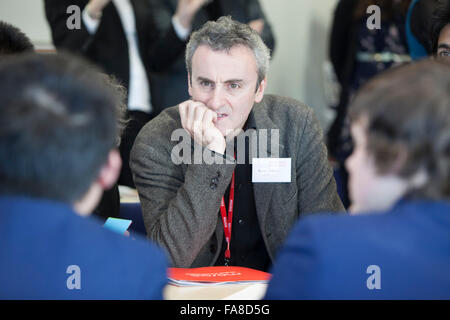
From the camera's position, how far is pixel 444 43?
2334 millimetres

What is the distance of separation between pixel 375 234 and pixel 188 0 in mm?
2797

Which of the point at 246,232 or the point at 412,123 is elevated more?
the point at 412,123

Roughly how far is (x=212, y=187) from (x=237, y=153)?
39cm

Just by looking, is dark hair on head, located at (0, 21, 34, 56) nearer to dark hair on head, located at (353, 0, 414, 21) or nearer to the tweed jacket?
the tweed jacket

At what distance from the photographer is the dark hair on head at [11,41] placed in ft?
7.12

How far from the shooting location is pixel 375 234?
1097 mm

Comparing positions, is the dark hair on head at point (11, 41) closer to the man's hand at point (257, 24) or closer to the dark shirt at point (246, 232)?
the dark shirt at point (246, 232)

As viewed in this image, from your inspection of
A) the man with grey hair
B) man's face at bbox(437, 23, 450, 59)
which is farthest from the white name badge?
man's face at bbox(437, 23, 450, 59)

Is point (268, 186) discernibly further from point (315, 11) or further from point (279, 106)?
point (315, 11)

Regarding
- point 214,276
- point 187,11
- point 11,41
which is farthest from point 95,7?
point 214,276

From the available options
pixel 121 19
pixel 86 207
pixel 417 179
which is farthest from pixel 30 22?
pixel 417 179

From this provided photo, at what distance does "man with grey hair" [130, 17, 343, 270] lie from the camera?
7.20 ft

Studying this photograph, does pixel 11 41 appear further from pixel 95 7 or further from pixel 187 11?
pixel 187 11

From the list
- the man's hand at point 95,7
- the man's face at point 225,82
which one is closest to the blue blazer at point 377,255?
the man's face at point 225,82
